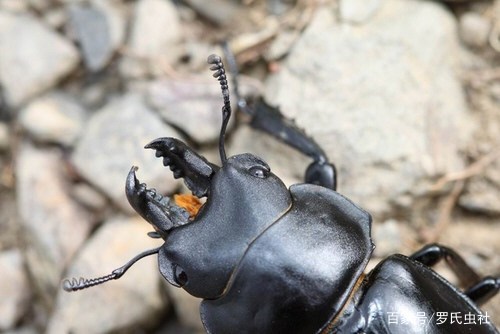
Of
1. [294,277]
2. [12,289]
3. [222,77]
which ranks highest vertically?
[222,77]

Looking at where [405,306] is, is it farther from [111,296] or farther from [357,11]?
[357,11]

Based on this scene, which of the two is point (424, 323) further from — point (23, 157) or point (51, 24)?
point (51, 24)

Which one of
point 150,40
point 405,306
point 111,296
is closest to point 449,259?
point 405,306

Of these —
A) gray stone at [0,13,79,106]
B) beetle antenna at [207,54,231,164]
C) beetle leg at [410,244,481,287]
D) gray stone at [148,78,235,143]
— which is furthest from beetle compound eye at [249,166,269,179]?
gray stone at [0,13,79,106]

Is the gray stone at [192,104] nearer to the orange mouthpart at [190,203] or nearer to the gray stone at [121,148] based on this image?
the gray stone at [121,148]

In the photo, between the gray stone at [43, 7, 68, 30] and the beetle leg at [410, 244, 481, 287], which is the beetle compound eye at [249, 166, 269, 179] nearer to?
the beetle leg at [410, 244, 481, 287]

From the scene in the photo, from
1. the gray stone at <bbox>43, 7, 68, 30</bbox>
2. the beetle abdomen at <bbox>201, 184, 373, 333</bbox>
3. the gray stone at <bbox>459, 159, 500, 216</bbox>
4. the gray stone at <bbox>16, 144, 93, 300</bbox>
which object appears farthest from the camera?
the gray stone at <bbox>43, 7, 68, 30</bbox>
